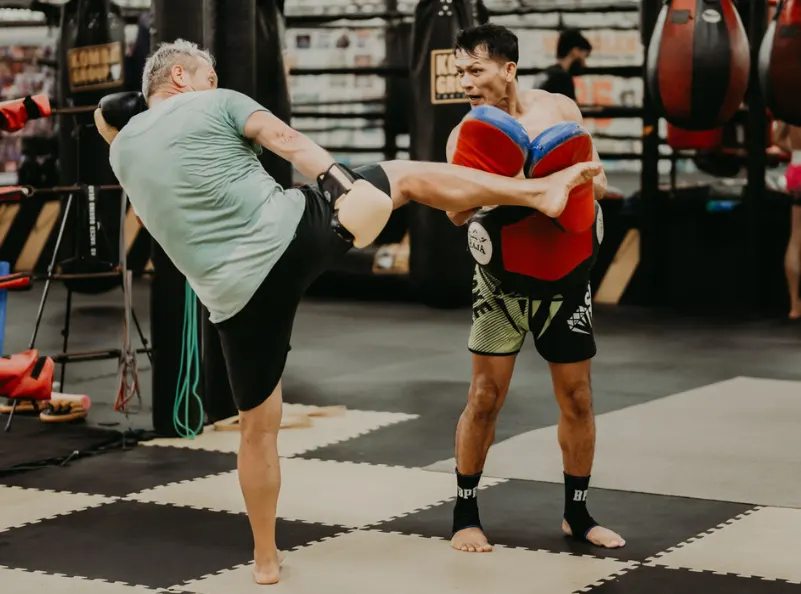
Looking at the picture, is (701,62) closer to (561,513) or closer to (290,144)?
(561,513)

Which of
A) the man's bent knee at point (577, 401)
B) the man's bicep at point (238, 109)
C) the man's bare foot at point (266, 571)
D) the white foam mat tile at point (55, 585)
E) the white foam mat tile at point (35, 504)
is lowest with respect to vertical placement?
the white foam mat tile at point (35, 504)

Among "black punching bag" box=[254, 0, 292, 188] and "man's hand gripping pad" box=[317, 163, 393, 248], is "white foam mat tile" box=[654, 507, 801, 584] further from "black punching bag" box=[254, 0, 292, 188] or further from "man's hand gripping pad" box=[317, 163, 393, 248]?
"black punching bag" box=[254, 0, 292, 188]

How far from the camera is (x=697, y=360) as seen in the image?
26.0 feet

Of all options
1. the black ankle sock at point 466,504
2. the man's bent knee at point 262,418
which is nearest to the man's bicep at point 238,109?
the man's bent knee at point 262,418

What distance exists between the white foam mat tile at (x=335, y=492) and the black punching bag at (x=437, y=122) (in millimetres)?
4399

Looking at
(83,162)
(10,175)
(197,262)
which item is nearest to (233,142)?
(197,262)

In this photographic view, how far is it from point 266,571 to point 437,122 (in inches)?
235

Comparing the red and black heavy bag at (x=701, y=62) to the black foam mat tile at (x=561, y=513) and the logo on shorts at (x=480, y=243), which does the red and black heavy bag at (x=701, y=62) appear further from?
the logo on shorts at (x=480, y=243)

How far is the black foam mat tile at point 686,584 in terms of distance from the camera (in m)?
3.79

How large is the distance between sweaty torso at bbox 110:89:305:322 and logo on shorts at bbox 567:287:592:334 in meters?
0.96

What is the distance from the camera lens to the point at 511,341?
4227mm

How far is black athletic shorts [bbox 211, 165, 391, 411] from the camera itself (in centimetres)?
376

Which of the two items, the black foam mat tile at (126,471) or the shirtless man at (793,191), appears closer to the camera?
the black foam mat tile at (126,471)

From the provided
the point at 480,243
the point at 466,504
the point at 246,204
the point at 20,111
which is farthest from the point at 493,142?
the point at 20,111
